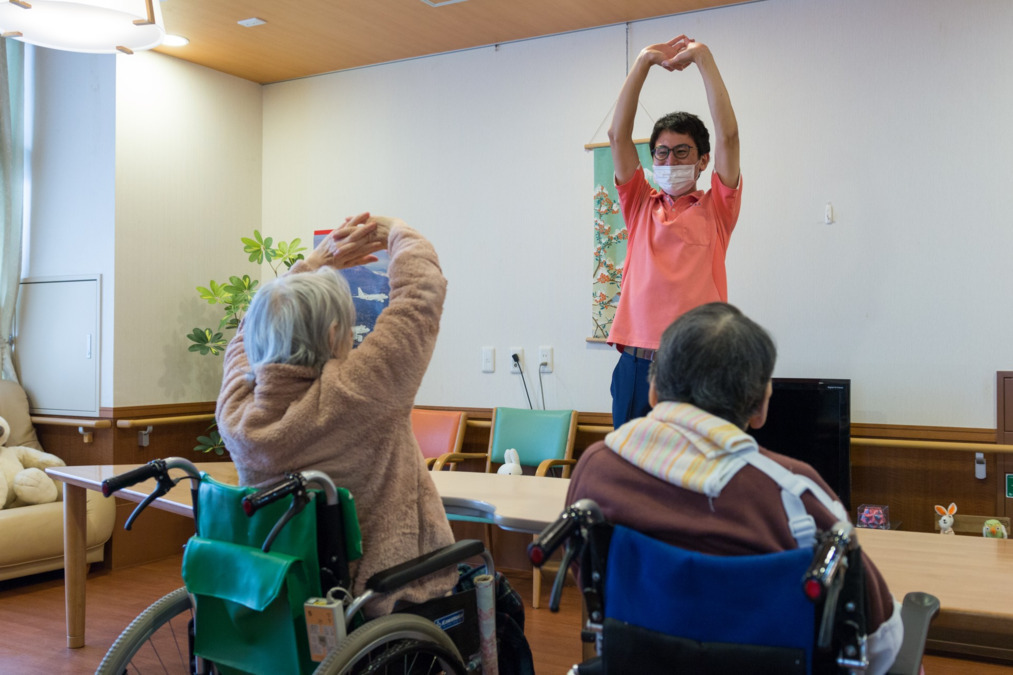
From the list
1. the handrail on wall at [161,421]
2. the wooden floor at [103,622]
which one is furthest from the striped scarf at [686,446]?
the handrail on wall at [161,421]

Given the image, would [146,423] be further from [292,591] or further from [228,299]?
[292,591]

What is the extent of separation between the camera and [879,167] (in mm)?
3699

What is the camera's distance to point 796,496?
114cm

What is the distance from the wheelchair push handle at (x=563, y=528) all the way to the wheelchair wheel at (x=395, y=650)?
1.53 ft

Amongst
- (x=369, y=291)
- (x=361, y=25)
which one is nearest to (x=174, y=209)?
(x=369, y=291)

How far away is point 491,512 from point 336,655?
0.62 m

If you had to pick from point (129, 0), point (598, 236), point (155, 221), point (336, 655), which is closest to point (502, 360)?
point (598, 236)

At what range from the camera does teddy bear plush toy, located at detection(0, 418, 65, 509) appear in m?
4.08

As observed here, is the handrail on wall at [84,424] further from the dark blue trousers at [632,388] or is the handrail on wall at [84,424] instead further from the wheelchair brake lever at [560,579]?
the wheelchair brake lever at [560,579]

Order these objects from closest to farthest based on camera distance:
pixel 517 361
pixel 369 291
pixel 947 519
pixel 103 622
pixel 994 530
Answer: pixel 994 530 < pixel 947 519 < pixel 103 622 < pixel 517 361 < pixel 369 291

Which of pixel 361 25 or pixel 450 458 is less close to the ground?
pixel 361 25

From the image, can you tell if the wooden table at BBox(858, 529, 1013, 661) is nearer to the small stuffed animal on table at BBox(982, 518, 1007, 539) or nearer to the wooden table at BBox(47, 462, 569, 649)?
the wooden table at BBox(47, 462, 569, 649)

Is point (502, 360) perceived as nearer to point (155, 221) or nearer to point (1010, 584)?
point (155, 221)

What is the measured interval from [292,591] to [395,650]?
0.67ft
